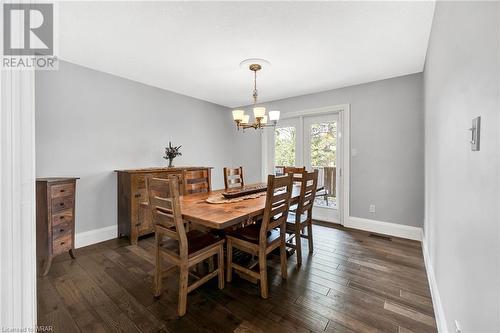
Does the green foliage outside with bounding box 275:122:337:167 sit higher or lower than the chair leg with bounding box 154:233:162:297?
higher

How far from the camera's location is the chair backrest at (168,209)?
157 cm

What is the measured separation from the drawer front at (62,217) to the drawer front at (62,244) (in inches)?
6.6

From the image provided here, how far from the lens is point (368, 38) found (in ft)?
7.14

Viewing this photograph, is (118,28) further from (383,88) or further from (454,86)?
(383,88)

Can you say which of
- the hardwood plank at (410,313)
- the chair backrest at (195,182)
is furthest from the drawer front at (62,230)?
the hardwood plank at (410,313)

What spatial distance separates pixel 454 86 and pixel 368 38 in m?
1.28

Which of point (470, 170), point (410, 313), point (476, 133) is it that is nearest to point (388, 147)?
point (410, 313)

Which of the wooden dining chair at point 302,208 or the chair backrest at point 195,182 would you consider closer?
the wooden dining chair at point 302,208

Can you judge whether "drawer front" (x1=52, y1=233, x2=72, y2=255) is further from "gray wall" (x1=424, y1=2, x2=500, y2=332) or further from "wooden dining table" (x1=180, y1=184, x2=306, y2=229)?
"gray wall" (x1=424, y1=2, x2=500, y2=332)

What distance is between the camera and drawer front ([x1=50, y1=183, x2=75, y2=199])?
229 centimetres

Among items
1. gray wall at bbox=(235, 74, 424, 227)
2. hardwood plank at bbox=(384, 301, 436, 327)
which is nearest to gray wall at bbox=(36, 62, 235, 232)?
gray wall at bbox=(235, 74, 424, 227)

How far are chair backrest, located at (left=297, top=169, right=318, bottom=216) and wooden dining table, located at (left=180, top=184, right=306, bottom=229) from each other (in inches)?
17.5

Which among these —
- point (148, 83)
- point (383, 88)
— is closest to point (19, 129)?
point (148, 83)

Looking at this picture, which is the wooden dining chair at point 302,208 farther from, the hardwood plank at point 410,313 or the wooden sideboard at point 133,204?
the wooden sideboard at point 133,204
